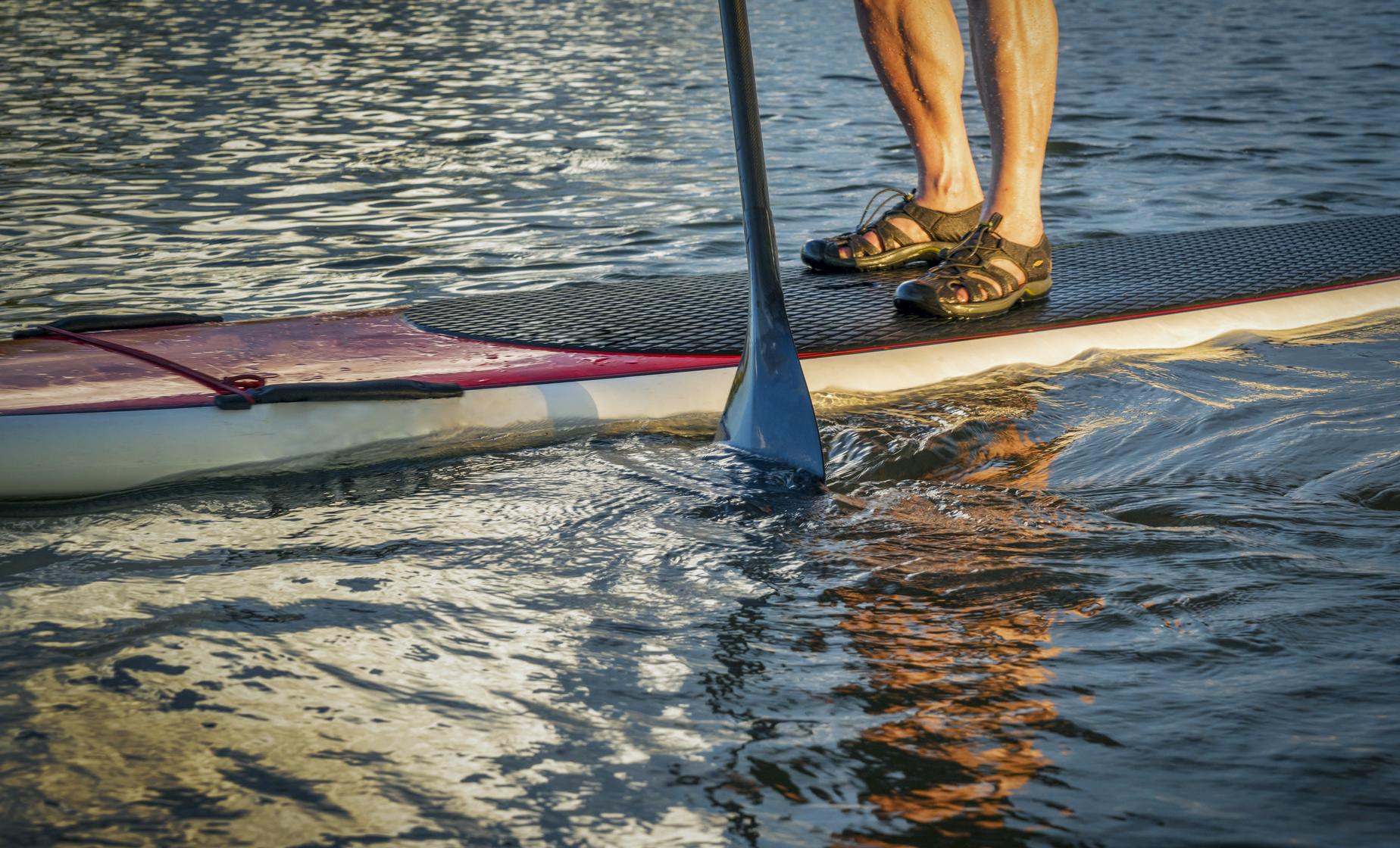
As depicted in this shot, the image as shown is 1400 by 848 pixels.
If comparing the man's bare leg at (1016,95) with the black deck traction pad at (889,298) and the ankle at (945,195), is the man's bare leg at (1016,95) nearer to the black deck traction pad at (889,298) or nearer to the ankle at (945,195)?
the black deck traction pad at (889,298)

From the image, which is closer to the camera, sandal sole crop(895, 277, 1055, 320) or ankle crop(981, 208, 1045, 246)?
sandal sole crop(895, 277, 1055, 320)

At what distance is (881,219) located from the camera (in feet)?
8.77

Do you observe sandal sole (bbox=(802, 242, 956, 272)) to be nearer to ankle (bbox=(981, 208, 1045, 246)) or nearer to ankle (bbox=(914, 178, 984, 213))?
ankle (bbox=(914, 178, 984, 213))

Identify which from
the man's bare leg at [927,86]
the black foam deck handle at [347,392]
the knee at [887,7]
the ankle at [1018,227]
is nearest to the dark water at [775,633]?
the black foam deck handle at [347,392]

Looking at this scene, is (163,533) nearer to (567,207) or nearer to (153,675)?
(153,675)

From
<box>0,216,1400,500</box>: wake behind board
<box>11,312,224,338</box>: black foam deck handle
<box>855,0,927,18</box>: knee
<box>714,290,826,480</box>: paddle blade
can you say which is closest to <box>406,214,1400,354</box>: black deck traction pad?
<box>0,216,1400,500</box>: wake behind board

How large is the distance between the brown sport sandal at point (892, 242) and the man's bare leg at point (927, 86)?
1cm

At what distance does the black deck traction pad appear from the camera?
2.15 metres

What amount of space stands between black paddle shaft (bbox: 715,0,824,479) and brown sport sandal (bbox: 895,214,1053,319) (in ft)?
1.66

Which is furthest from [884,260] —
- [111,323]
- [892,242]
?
[111,323]

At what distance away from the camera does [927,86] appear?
2582 millimetres

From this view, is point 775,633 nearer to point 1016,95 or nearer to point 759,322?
point 759,322

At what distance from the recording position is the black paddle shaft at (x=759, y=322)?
5.82 feet

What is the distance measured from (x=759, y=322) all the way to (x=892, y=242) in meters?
0.90
